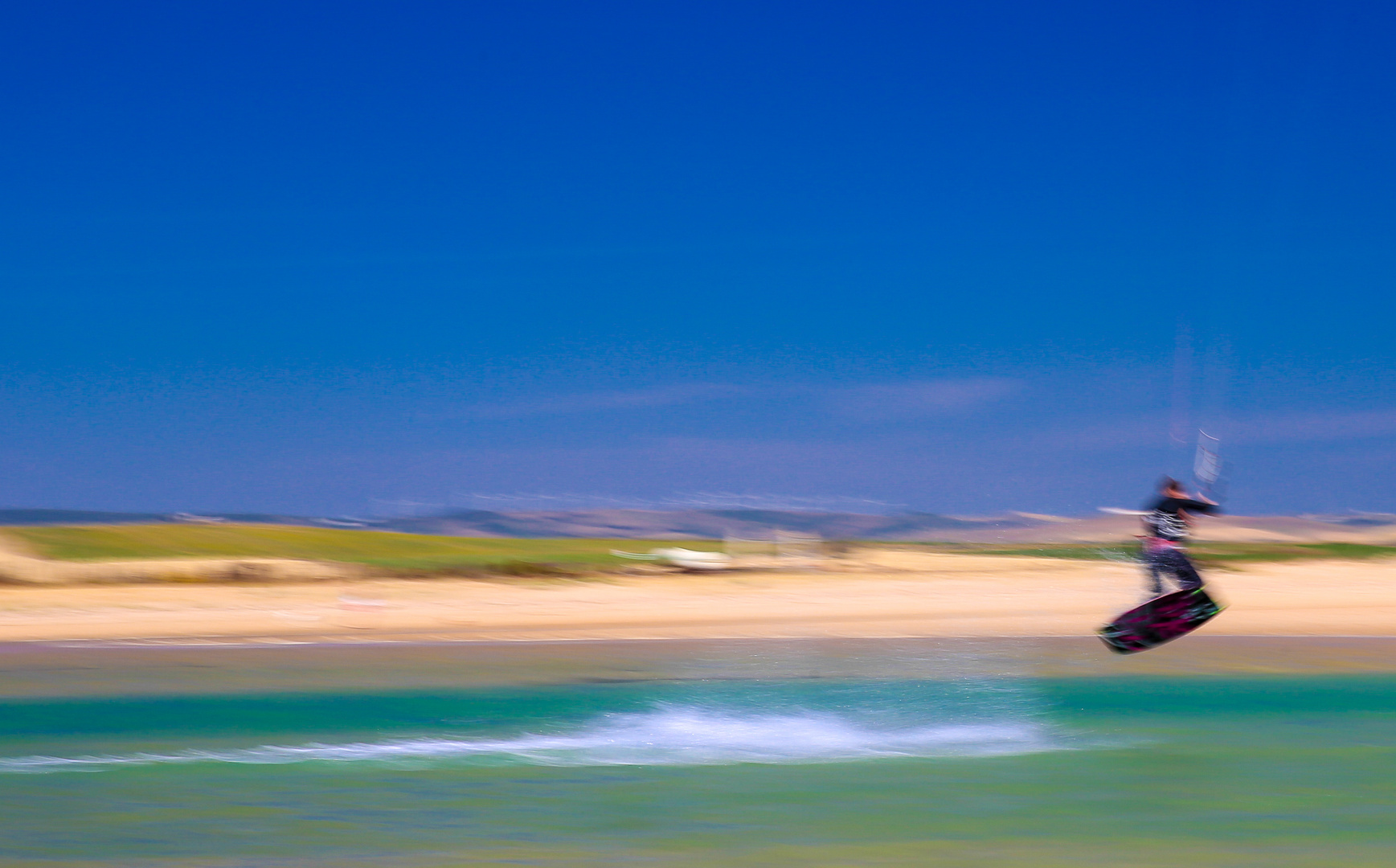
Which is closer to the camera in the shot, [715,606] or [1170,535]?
[1170,535]

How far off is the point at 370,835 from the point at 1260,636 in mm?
16389

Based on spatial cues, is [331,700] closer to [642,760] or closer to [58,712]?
[58,712]

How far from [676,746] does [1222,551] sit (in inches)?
1128

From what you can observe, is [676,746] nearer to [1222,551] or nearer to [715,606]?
[715,606]

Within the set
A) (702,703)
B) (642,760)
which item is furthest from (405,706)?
(642,760)

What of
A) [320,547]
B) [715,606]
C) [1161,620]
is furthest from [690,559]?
[1161,620]

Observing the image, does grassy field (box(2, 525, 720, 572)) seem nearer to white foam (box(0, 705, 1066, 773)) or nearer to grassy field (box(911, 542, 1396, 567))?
grassy field (box(911, 542, 1396, 567))

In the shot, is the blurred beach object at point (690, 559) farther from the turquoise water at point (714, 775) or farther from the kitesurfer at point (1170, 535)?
the kitesurfer at point (1170, 535)

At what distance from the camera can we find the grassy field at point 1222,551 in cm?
3578

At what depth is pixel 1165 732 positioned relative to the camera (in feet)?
43.3

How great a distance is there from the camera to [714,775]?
37.2ft

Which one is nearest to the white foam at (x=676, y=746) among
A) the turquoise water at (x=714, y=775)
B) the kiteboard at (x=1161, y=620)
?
the turquoise water at (x=714, y=775)

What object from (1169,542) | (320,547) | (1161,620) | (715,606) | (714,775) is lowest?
(714,775)

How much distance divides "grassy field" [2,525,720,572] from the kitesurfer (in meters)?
21.0
